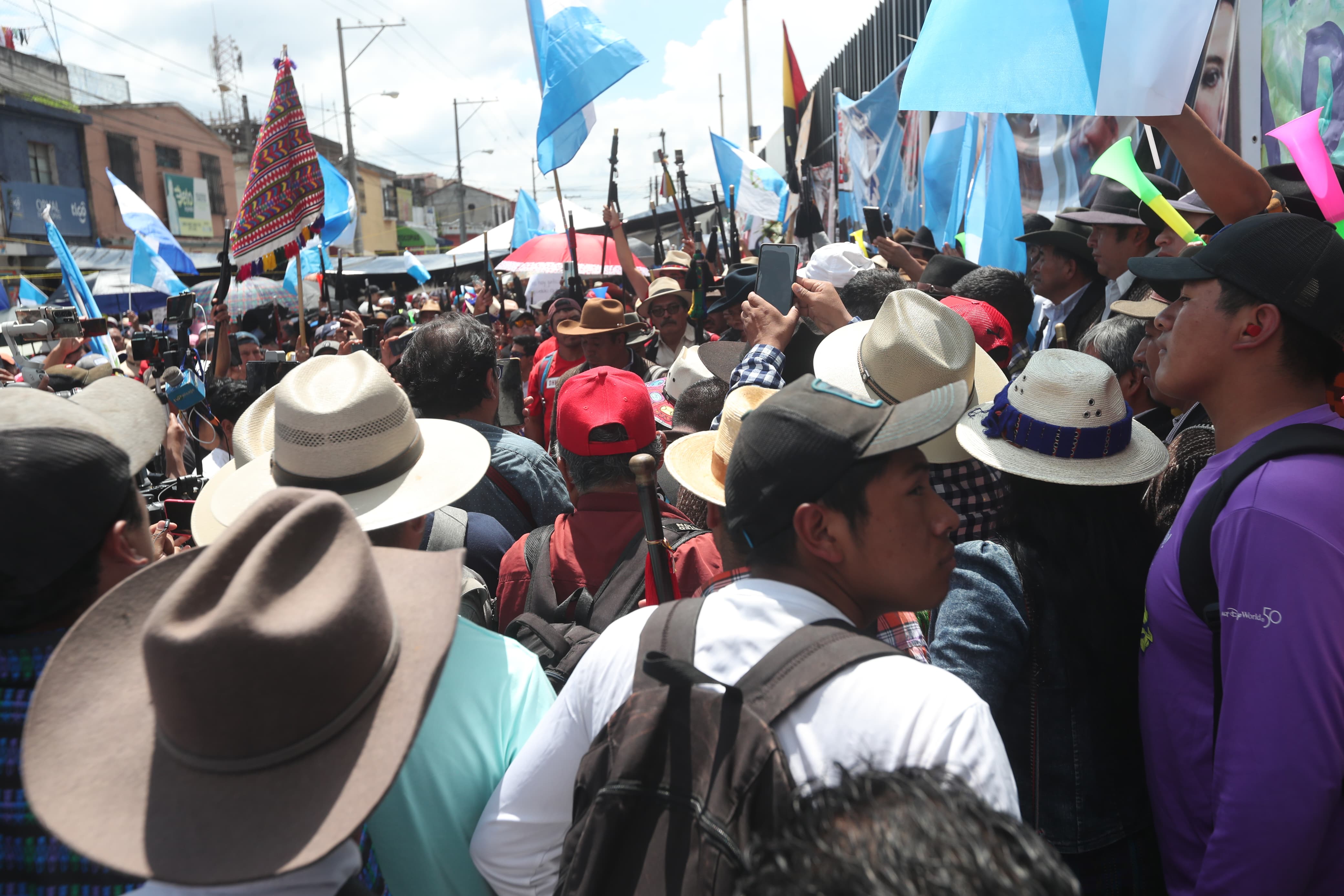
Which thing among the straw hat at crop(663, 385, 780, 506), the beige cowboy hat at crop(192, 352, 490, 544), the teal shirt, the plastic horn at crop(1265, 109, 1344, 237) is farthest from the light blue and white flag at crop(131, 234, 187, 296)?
the plastic horn at crop(1265, 109, 1344, 237)

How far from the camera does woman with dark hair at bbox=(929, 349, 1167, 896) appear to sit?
1.75m

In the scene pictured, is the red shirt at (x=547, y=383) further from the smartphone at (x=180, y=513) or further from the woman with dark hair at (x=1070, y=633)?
the woman with dark hair at (x=1070, y=633)

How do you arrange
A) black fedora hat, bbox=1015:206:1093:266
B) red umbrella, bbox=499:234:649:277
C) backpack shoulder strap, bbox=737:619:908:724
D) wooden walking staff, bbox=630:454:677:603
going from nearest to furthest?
backpack shoulder strap, bbox=737:619:908:724, wooden walking staff, bbox=630:454:677:603, black fedora hat, bbox=1015:206:1093:266, red umbrella, bbox=499:234:649:277

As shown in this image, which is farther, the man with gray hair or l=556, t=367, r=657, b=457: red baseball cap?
the man with gray hair

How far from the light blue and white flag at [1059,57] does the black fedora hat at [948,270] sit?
2860mm

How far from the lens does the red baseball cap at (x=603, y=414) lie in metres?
2.50

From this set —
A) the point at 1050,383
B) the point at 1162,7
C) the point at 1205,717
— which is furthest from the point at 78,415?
the point at 1162,7

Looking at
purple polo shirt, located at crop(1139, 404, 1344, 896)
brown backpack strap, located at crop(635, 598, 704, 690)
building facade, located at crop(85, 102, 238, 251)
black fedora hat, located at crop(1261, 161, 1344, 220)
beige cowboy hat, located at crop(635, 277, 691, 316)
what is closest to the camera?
brown backpack strap, located at crop(635, 598, 704, 690)

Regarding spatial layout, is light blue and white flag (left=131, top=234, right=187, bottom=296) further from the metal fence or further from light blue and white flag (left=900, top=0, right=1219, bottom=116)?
light blue and white flag (left=900, top=0, right=1219, bottom=116)

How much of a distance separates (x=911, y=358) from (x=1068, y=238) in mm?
2510

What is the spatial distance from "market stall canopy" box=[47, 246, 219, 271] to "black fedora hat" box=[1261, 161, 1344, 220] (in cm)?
2770

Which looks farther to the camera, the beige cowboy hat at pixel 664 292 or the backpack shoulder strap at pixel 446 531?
the beige cowboy hat at pixel 664 292

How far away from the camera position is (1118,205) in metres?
4.02

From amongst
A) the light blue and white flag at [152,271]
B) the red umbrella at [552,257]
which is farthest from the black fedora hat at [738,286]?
the light blue and white flag at [152,271]
